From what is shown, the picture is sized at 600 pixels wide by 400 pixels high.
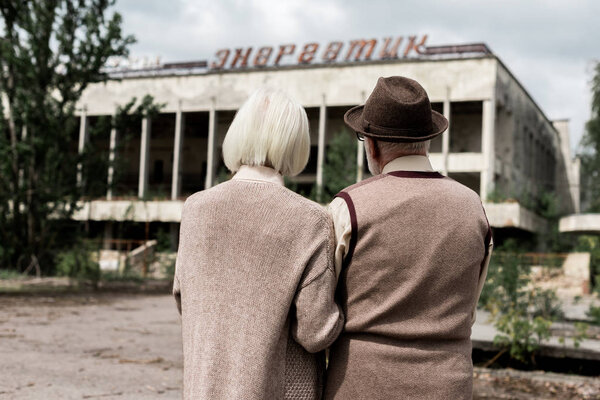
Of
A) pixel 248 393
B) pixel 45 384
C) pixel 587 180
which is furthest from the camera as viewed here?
pixel 587 180

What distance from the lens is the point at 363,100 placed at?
3666 centimetres

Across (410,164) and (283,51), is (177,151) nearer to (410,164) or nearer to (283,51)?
(283,51)

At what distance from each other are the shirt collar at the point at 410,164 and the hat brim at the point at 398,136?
60 millimetres

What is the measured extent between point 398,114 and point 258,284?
717mm

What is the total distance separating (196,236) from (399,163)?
706 millimetres

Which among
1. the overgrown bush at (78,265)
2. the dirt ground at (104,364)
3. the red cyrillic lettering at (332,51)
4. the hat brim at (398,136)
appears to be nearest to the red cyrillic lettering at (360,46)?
the red cyrillic lettering at (332,51)

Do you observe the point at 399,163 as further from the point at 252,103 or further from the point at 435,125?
the point at 252,103

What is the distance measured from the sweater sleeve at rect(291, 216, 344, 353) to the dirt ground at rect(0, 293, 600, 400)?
3.50 meters

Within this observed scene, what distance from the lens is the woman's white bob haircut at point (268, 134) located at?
88.4 inches

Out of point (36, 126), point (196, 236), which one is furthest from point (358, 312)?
point (36, 126)

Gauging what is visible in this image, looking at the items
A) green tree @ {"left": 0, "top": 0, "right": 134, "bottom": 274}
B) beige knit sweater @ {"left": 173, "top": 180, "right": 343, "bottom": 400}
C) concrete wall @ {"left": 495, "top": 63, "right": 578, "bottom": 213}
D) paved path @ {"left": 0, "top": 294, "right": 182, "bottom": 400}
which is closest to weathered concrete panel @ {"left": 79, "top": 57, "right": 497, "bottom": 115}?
concrete wall @ {"left": 495, "top": 63, "right": 578, "bottom": 213}

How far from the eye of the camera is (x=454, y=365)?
85.5 inches

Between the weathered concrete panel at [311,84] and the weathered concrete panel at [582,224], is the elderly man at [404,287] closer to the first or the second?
the weathered concrete panel at [582,224]

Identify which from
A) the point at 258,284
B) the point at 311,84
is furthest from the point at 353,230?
the point at 311,84
